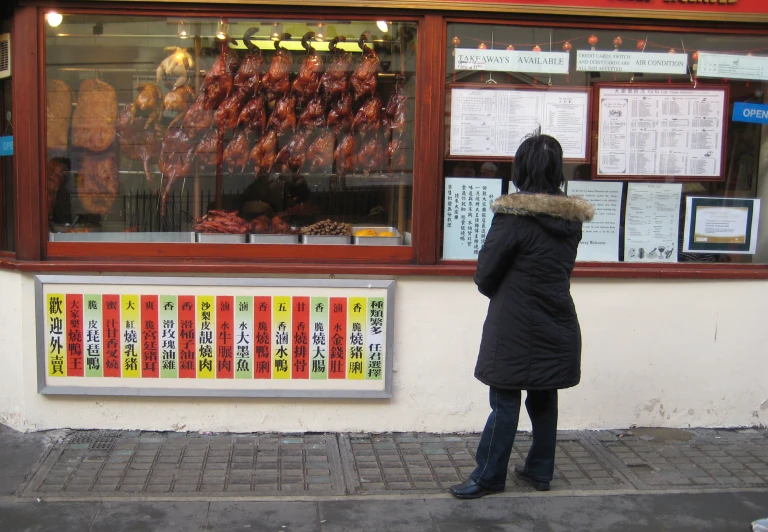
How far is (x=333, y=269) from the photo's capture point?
17.5 ft

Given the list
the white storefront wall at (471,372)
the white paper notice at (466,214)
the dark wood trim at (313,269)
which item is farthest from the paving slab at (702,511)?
the white paper notice at (466,214)

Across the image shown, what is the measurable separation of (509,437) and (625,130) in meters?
2.41

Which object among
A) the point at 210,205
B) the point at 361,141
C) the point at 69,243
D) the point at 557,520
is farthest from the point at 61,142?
the point at 557,520

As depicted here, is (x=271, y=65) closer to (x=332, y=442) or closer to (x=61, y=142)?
(x=61, y=142)

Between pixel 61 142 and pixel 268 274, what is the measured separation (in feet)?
5.35

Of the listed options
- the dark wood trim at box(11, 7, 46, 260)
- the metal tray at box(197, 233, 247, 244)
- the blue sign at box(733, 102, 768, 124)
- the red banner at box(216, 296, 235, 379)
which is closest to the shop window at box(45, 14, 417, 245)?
the metal tray at box(197, 233, 247, 244)

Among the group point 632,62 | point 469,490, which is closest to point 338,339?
point 469,490

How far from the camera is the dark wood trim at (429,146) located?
17.7 feet

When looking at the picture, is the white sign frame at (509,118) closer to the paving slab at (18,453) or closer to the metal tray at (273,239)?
the metal tray at (273,239)

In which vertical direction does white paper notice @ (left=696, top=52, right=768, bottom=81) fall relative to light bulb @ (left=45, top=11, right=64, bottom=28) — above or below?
below

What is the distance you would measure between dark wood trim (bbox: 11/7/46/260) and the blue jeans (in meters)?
3.04

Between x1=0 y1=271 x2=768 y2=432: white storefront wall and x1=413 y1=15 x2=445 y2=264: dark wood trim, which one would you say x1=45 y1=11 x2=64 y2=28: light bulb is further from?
x1=413 y1=15 x2=445 y2=264: dark wood trim

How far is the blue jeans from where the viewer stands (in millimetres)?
4441

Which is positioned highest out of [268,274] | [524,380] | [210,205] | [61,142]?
[61,142]
